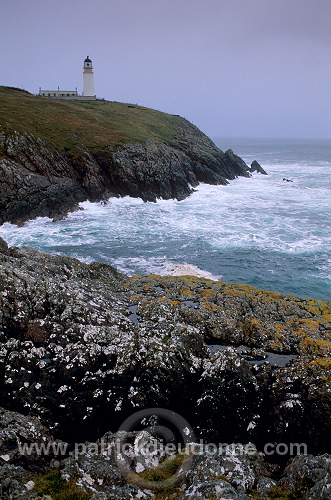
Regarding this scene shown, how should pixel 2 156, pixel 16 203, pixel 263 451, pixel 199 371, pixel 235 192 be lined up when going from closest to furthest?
1. pixel 263 451
2. pixel 199 371
3. pixel 16 203
4. pixel 2 156
5. pixel 235 192

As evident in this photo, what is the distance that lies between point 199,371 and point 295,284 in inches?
684

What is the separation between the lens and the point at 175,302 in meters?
17.0

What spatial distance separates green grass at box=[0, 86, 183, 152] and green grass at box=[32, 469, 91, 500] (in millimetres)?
51373

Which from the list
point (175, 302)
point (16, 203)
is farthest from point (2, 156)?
point (175, 302)

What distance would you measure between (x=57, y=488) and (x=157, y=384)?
4.63m

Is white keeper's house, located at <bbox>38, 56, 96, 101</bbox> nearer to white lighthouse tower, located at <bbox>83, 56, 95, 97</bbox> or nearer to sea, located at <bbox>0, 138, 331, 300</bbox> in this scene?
white lighthouse tower, located at <bbox>83, 56, 95, 97</bbox>

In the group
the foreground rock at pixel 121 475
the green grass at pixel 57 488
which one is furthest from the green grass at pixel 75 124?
the green grass at pixel 57 488

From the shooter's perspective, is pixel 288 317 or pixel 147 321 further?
pixel 288 317

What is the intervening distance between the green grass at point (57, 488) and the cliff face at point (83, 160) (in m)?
36.9

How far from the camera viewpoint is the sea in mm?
29047

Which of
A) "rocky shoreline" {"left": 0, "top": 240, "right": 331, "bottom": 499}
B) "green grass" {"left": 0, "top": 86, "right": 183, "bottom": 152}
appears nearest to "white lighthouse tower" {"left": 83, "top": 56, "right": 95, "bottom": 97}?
"green grass" {"left": 0, "top": 86, "right": 183, "bottom": 152}

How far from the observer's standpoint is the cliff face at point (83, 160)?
43625 mm

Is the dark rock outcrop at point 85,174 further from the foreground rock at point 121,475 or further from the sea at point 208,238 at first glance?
the foreground rock at point 121,475

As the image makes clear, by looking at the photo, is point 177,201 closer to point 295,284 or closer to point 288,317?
point 295,284
